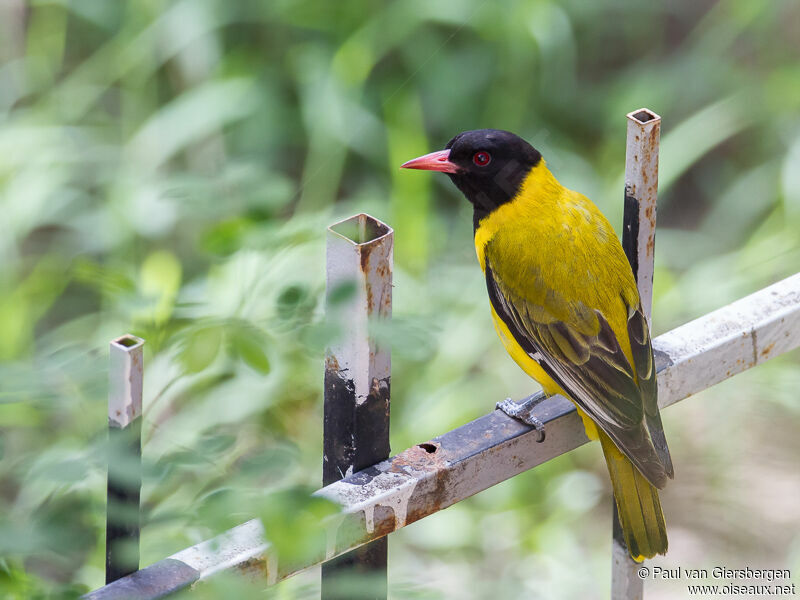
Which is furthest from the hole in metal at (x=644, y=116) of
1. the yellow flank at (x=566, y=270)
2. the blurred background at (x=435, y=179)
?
the blurred background at (x=435, y=179)

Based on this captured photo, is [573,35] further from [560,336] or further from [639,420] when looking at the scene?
[639,420]

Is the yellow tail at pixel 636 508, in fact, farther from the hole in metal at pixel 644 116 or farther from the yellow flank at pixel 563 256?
the hole in metal at pixel 644 116

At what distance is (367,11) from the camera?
4.95 metres

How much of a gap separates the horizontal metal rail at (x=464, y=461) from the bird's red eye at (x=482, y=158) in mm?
835

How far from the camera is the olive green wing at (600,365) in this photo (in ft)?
8.30

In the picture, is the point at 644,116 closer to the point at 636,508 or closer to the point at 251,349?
the point at 636,508

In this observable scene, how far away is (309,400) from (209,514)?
2823 millimetres

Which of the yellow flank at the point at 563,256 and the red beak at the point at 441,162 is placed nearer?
the yellow flank at the point at 563,256

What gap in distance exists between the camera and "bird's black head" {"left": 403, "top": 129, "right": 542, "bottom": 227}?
310cm

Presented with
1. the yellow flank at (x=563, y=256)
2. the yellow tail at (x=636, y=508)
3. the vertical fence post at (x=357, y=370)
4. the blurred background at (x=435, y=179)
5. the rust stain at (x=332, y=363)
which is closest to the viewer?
the vertical fence post at (x=357, y=370)

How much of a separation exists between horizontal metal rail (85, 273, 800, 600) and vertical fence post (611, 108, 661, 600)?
167 millimetres

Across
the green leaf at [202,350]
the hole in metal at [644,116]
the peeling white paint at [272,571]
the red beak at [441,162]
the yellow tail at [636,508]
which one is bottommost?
the yellow tail at [636,508]

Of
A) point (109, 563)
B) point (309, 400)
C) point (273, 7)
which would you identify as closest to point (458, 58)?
point (273, 7)

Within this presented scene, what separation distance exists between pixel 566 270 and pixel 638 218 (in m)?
0.52
